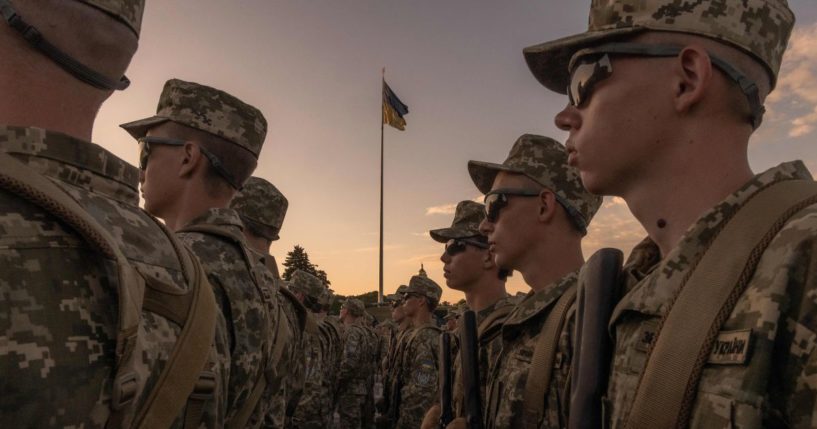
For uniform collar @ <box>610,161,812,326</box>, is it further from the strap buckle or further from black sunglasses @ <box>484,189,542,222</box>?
black sunglasses @ <box>484,189,542,222</box>

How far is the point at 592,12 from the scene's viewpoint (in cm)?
212

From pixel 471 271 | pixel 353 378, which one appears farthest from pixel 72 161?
pixel 353 378

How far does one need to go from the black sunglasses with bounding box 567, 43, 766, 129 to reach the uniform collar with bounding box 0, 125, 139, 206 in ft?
4.98

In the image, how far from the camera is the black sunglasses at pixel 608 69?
181 centimetres

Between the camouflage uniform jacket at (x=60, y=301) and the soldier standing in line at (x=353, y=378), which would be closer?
the camouflage uniform jacket at (x=60, y=301)

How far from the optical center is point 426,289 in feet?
41.2

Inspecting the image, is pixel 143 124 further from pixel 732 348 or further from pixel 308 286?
pixel 308 286

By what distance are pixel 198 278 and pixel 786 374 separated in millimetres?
1640

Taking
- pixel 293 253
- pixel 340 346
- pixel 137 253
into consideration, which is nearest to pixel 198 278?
pixel 137 253

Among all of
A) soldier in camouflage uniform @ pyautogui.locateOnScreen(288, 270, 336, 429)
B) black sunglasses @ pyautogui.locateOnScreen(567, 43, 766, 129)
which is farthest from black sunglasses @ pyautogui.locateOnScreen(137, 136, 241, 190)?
soldier in camouflage uniform @ pyautogui.locateOnScreen(288, 270, 336, 429)

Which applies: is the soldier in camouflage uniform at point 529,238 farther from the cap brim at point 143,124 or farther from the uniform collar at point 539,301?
the cap brim at point 143,124

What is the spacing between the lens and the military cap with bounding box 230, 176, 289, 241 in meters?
5.62

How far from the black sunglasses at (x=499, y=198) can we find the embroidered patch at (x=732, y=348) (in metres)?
2.88

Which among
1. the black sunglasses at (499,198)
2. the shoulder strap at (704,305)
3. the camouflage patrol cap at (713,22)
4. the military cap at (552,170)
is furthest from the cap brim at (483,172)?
the shoulder strap at (704,305)
